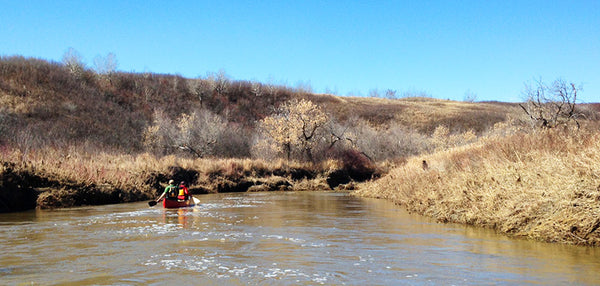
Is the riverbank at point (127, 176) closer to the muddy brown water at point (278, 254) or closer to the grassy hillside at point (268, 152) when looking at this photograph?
the grassy hillside at point (268, 152)

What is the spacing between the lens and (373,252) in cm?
1113

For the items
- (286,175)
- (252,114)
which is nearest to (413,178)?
(286,175)

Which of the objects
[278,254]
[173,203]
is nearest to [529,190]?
[278,254]

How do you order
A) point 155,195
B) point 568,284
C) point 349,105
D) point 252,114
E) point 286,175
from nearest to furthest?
point 568,284
point 155,195
point 286,175
point 252,114
point 349,105

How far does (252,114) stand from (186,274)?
81.9 m

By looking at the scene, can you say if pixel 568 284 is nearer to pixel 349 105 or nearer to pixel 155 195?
pixel 155 195

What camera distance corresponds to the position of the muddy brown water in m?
Answer: 8.64

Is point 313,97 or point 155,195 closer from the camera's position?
point 155,195

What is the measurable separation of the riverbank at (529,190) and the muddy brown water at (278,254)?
→ 0.54 meters

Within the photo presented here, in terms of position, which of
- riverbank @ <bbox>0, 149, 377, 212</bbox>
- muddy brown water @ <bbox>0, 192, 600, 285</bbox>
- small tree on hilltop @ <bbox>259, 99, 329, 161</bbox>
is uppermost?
small tree on hilltop @ <bbox>259, 99, 329, 161</bbox>

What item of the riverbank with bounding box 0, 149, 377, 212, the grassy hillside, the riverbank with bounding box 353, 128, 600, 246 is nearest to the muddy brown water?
the riverbank with bounding box 353, 128, 600, 246

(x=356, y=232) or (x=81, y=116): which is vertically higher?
(x=81, y=116)

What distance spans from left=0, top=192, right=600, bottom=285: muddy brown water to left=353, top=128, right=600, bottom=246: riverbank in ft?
1.79

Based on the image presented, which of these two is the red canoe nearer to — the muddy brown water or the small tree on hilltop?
the muddy brown water
